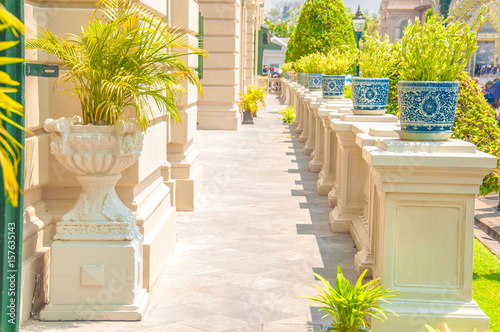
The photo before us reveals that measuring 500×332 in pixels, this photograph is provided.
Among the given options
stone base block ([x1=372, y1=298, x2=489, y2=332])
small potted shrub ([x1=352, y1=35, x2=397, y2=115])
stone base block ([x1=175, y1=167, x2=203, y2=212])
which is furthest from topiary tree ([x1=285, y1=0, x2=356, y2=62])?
stone base block ([x1=372, y1=298, x2=489, y2=332])

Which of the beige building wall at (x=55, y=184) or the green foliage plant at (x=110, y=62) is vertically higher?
the green foliage plant at (x=110, y=62)

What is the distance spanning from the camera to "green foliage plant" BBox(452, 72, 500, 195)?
682cm

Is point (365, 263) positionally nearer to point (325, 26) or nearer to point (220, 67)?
point (220, 67)

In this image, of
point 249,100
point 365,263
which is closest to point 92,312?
point 365,263

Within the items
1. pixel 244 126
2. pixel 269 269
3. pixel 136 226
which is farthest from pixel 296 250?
pixel 244 126

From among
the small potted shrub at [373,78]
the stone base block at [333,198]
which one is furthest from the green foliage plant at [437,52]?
the stone base block at [333,198]

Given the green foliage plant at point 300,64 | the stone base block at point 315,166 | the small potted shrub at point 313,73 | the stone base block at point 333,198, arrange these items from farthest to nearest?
the green foliage plant at point 300,64 < the small potted shrub at point 313,73 < the stone base block at point 315,166 < the stone base block at point 333,198

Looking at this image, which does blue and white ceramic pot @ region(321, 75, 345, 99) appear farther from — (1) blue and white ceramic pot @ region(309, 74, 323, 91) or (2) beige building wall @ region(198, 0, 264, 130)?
(2) beige building wall @ region(198, 0, 264, 130)

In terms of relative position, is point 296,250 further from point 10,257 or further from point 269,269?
point 10,257

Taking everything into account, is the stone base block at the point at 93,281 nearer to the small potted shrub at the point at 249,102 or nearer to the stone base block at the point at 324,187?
the stone base block at the point at 324,187

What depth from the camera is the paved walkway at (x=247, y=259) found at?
497cm

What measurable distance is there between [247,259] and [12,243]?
3.09m

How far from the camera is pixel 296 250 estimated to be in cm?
711

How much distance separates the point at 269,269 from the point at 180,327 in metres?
1.73
